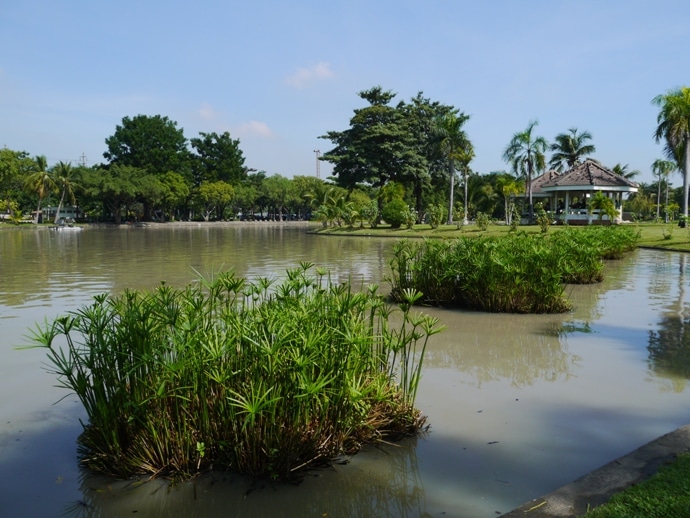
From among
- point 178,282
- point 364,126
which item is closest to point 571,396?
point 178,282

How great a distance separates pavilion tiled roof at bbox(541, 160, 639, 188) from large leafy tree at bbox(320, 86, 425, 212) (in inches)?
460

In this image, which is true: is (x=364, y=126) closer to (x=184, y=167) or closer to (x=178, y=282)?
(x=184, y=167)

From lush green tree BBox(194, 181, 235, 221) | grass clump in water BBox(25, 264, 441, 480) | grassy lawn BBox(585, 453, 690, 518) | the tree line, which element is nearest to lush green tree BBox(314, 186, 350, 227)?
the tree line

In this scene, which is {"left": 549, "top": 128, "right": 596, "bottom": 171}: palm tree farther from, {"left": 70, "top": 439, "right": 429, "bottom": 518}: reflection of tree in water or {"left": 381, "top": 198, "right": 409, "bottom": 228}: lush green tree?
{"left": 70, "top": 439, "right": 429, "bottom": 518}: reflection of tree in water

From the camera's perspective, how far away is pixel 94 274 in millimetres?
15938

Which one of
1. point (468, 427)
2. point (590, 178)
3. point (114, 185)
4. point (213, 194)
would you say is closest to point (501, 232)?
point (590, 178)

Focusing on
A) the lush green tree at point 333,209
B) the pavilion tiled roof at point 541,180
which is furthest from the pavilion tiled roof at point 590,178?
the lush green tree at point 333,209

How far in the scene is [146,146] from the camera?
72.2 meters

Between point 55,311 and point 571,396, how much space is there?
28.1 feet

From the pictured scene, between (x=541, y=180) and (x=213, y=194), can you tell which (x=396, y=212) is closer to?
(x=541, y=180)

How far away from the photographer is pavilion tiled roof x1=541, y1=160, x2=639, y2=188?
4175 cm

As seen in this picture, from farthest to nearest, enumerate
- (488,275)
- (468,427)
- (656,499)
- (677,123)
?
(677,123), (488,275), (468,427), (656,499)

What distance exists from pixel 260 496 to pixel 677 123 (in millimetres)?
33071

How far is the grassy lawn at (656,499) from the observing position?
2.90m
